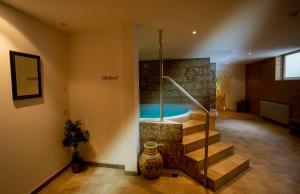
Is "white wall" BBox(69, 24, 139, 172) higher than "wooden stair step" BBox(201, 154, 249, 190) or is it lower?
higher

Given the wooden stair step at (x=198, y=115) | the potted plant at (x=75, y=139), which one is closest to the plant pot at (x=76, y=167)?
the potted plant at (x=75, y=139)

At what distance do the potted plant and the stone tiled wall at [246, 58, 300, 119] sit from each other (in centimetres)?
594

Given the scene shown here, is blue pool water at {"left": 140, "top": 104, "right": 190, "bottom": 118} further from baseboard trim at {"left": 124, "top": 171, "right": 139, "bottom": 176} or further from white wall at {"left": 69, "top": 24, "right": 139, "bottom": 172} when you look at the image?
baseboard trim at {"left": 124, "top": 171, "right": 139, "bottom": 176}

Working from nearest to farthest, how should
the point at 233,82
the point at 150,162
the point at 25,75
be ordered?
A: the point at 25,75 < the point at 150,162 < the point at 233,82

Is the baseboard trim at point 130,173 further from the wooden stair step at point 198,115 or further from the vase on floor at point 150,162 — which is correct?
the wooden stair step at point 198,115

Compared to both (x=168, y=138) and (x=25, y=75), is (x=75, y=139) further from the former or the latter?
(x=168, y=138)

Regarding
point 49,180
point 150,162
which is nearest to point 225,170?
point 150,162

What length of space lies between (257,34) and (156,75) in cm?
338

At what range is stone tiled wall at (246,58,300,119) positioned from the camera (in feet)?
16.5

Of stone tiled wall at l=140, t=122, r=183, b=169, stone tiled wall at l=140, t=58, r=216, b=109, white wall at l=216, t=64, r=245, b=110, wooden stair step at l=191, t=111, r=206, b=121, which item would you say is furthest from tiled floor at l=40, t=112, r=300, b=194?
white wall at l=216, t=64, r=245, b=110

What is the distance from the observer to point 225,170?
8.26 ft

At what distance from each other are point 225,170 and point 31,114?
9.60 ft

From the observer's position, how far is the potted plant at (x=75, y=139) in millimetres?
2645

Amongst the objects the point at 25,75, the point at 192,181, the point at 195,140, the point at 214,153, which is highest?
the point at 25,75
